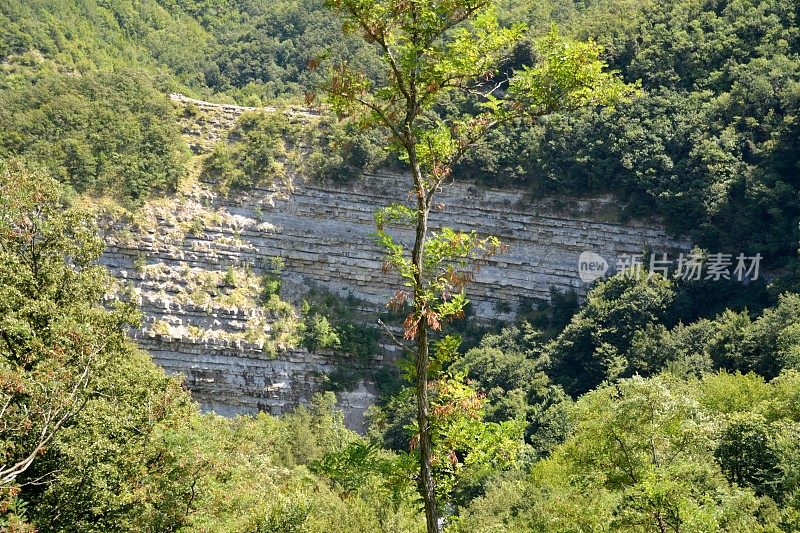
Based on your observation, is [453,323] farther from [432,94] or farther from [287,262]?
[432,94]

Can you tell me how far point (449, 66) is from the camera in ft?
19.4

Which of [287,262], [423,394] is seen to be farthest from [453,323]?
[423,394]

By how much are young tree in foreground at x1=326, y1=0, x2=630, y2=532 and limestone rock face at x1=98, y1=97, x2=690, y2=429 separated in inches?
998

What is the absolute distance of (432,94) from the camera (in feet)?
20.3

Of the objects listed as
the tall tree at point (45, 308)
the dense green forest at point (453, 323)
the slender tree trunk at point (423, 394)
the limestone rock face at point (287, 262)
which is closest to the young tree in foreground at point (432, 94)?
the slender tree trunk at point (423, 394)

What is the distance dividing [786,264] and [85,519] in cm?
2532

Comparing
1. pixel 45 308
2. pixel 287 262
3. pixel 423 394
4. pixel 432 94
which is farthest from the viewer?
pixel 287 262

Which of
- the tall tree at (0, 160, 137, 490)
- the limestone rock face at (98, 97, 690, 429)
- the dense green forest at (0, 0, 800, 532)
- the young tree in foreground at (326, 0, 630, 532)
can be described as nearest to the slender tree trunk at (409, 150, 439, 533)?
the young tree in foreground at (326, 0, 630, 532)

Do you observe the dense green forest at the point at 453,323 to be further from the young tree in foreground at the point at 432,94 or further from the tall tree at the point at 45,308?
the young tree in foreground at the point at 432,94

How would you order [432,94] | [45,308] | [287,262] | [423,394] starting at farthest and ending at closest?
[287,262], [45,308], [432,94], [423,394]

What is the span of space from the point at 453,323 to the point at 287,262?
24.3ft

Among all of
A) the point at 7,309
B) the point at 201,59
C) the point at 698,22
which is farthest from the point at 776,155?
the point at 201,59

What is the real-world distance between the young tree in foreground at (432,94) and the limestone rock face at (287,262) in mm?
25356

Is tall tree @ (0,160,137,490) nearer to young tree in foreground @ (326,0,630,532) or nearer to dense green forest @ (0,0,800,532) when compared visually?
dense green forest @ (0,0,800,532)
